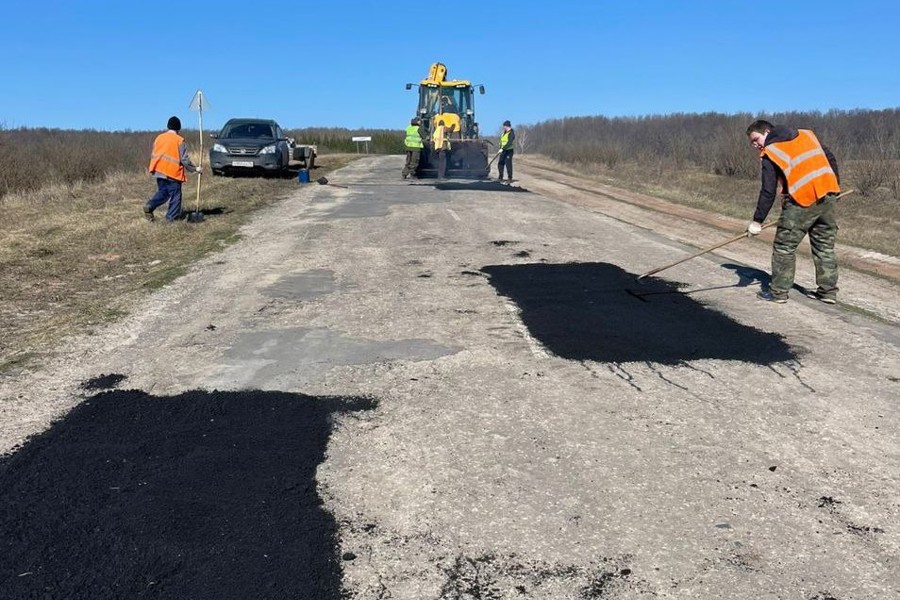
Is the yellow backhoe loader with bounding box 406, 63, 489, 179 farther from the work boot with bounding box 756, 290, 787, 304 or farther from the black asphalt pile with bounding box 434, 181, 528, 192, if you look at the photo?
the work boot with bounding box 756, 290, 787, 304

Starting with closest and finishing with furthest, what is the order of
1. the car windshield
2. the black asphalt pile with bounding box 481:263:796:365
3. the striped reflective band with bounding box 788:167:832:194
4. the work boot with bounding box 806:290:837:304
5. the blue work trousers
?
the black asphalt pile with bounding box 481:263:796:365 < the striped reflective band with bounding box 788:167:832:194 < the work boot with bounding box 806:290:837:304 < the blue work trousers < the car windshield

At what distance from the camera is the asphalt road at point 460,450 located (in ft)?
9.99

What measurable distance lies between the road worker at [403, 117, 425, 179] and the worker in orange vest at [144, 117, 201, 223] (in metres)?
11.1

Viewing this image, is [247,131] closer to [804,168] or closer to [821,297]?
[804,168]

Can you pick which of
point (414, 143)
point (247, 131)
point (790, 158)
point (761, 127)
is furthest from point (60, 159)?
point (790, 158)

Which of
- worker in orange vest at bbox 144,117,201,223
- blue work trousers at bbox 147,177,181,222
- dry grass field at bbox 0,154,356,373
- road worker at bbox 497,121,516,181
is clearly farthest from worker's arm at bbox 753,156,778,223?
road worker at bbox 497,121,516,181

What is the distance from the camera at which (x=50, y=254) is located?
9961mm

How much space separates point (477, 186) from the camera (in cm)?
2045

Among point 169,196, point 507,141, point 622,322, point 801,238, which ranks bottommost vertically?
point 622,322

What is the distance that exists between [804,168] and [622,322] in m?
2.61

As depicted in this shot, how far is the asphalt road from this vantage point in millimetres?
3045

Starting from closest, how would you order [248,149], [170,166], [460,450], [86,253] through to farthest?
[460,450] → [86,253] → [170,166] → [248,149]

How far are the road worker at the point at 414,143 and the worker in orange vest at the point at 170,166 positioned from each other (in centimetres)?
1112

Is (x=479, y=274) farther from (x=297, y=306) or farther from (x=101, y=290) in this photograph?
(x=101, y=290)
